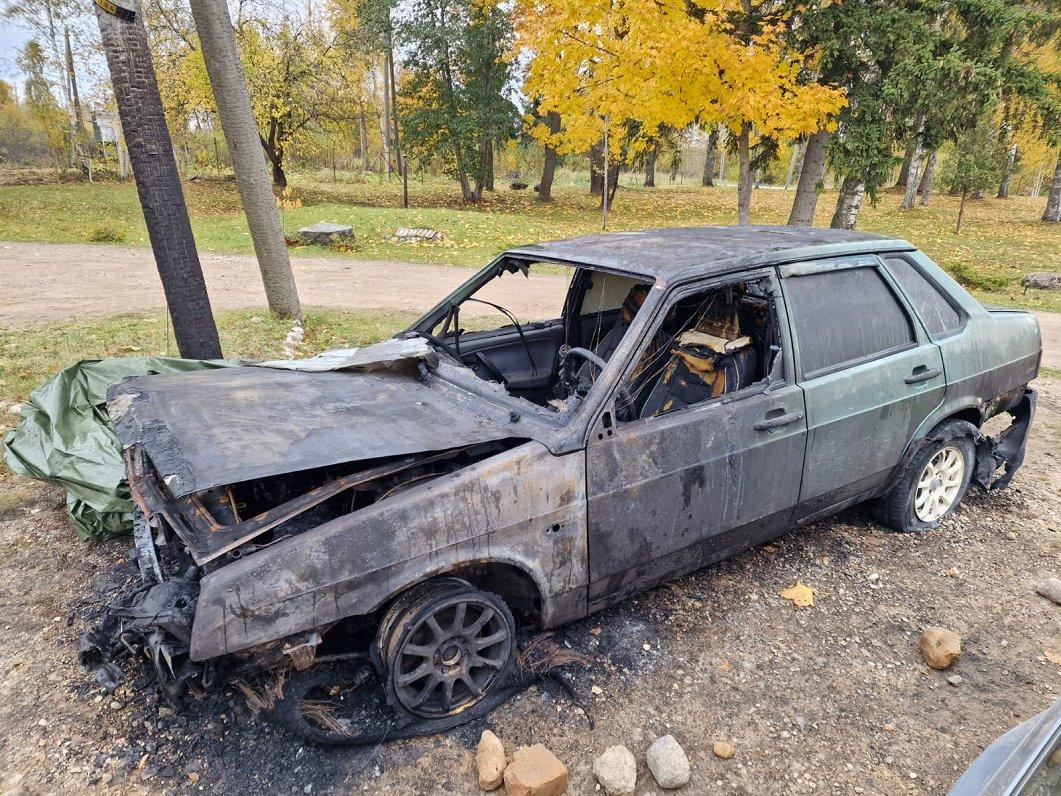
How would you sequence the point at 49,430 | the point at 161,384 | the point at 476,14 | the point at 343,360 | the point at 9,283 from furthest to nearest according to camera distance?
the point at 476,14 < the point at 9,283 < the point at 49,430 < the point at 343,360 < the point at 161,384

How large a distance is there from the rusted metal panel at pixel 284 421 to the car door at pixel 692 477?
474 millimetres

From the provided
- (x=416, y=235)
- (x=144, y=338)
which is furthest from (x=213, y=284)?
(x=416, y=235)

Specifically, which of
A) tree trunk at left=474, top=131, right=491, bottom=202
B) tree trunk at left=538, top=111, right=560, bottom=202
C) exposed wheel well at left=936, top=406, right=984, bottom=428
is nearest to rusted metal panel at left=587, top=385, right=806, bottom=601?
exposed wheel well at left=936, top=406, right=984, bottom=428

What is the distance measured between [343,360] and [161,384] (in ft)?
3.09

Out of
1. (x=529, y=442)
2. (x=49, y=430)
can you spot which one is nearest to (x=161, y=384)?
(x=49, y=430)

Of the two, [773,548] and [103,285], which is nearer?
[773,548]

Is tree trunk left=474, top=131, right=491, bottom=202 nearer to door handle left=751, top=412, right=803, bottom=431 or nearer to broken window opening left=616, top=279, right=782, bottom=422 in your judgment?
broken window opening left=616, top=279, right=782, bottom=422

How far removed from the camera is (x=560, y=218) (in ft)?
73.9

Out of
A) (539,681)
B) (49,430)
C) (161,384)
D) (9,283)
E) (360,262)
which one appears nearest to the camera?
(539,681)

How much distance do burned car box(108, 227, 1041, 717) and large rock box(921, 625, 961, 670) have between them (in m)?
0.79

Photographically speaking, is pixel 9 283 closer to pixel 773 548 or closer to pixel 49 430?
pixel 49 430

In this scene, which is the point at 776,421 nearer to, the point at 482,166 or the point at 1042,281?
the point at 1042,281

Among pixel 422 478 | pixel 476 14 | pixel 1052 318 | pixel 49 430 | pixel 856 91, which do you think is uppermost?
pixel 476 14

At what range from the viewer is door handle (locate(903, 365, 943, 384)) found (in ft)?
11.7
